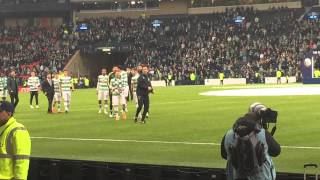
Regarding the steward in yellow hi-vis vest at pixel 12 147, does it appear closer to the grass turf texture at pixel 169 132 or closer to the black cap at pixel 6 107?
the black cap at pixel 6 107

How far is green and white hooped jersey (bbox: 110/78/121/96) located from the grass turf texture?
1185mm

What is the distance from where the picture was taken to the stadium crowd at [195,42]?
242 feet

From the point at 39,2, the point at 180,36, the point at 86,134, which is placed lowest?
the point at 86,134

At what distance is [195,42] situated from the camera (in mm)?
81312

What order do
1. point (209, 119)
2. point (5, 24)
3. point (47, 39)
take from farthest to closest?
point (5, 24)
point (47, 39)
point (209, 119)

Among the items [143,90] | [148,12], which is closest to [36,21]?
[148,12]

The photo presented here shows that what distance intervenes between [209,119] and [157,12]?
65.8 m

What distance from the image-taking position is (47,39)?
Result: 87.0 metres

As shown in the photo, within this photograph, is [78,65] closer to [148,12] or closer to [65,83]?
[148,12]

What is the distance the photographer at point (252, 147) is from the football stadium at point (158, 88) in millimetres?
13

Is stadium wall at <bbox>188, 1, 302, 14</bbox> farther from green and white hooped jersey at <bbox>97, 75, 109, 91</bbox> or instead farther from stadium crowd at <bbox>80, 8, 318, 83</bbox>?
green and white hooped jersey at <bbox>97, 75, 109, 91</bbox>

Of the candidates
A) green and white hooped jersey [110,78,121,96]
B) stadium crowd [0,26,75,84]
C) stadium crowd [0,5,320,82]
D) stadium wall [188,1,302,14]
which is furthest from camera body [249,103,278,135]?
stadium wall [188,1,302,14]

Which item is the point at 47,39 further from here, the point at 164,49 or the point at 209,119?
the point at 209,119

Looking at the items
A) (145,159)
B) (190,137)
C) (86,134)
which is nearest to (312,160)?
(145,159)
